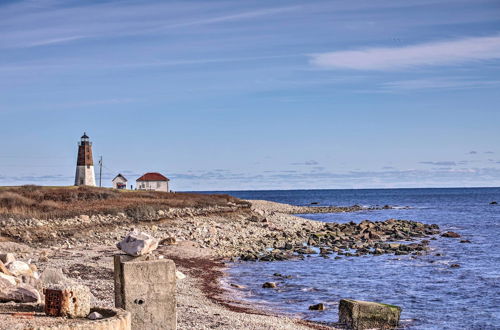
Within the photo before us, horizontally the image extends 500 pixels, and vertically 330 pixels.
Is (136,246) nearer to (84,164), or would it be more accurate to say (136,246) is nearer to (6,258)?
(6,258)

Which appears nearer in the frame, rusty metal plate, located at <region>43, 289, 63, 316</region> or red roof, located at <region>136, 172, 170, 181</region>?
rusty metal plate, located at <region>43, 289, 63, 316</region>

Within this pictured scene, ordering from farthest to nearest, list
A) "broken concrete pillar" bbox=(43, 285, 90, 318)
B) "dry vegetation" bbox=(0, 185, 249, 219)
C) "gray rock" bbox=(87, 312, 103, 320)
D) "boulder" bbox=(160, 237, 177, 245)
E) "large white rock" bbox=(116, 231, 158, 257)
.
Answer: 1. "dry vegetation" bbox=(0, 185, 249, 219)
2. "boulder" bbox=(160, 237, 177, 245)
3. "large white rock" bbox=(116, 231, 158, 257)
4. "broken concrete pillar" bbox=(43, 285, 90, 318)
5. "gray rock" bbox=(87, 312, 103, 320)

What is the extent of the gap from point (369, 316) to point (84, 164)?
2428 inches

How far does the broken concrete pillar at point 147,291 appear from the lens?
36.3 feet

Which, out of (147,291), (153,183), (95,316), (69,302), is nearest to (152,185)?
(153,183)

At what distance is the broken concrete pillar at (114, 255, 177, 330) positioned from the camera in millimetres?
11062

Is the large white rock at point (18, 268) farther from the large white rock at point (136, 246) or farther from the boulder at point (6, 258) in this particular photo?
the large white rock at point (136, 246)

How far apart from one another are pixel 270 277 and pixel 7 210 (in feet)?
70.2

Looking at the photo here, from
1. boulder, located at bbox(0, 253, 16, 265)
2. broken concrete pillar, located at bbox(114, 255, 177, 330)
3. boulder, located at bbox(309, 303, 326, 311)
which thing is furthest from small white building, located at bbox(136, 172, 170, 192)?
broken concrete pillar, located at bbox(114, 255, 177, 330)

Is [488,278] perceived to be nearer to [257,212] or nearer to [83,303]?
[83,303]

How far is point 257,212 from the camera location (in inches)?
2466

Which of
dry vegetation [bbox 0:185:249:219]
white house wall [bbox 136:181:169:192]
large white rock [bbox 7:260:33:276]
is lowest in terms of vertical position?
large white rock [bbox 7:260:33:276]

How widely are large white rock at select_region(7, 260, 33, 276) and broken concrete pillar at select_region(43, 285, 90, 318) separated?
209 inches

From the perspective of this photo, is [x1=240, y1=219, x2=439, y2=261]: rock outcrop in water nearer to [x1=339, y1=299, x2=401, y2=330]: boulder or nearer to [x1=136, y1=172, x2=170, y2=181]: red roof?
[x1=339, y1=299, x2=401, y2=330]: boulder
